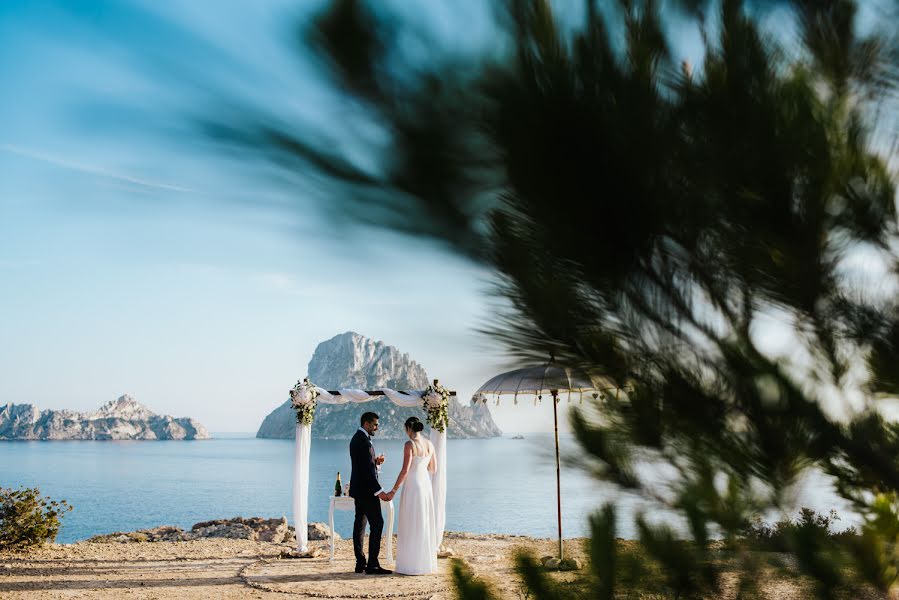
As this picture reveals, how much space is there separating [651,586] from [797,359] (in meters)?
0.73

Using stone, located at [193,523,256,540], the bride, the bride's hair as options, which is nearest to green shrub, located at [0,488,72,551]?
stone, located at [193,523,256,540]

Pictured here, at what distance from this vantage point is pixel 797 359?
1974 mm

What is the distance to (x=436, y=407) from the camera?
992cm

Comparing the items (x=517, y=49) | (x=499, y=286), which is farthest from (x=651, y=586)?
(x=517, y=49)

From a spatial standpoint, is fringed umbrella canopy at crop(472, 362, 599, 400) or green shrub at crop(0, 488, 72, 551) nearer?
fringed umbrella canopy at crop(472, 362, 599, 400)

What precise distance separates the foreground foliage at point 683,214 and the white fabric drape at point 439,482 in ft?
25.0

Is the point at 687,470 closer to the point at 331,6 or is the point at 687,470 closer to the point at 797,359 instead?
the point at 797,359

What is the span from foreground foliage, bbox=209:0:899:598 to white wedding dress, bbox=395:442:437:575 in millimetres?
6297

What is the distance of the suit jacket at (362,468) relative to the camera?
7.83 meters

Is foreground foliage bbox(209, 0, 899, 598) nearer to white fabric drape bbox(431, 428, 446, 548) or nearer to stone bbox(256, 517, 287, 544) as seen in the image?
white fabric drape bbox(431, 428, 446, 548)

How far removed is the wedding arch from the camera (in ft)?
31.5

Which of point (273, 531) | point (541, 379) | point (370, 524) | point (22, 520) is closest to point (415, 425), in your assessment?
point (370, 524)

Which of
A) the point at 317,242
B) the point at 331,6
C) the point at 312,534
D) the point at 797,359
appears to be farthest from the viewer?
the point at 312,534

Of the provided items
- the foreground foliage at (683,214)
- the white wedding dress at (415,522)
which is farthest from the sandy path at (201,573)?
the foreground foliage at (683,214)
